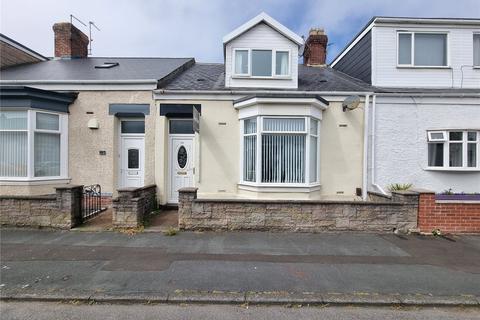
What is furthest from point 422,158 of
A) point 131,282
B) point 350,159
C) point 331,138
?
Result: point 131,282

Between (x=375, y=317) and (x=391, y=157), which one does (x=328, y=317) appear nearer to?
(x=375, y=317)

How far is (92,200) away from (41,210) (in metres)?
2.02

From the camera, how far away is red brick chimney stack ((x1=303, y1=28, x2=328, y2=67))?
48.8 feet

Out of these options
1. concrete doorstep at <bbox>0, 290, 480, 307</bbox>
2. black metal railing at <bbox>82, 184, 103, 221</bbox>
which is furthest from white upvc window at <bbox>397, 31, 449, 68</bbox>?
black metal railing at <bbox>82, 184, 103, 221</bbox>

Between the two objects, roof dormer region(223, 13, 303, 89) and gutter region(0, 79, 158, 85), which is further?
roof dormer region(223, 13, 303, 89)

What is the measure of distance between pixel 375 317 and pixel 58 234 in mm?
6713

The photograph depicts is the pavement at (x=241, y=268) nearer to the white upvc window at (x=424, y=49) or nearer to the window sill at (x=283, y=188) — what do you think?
the window sill at (x=283, y=188)

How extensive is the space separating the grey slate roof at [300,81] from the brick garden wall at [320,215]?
14.5 ft

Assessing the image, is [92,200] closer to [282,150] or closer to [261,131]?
[261,131]

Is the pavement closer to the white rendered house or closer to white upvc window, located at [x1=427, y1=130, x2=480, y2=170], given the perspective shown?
the white rendered house

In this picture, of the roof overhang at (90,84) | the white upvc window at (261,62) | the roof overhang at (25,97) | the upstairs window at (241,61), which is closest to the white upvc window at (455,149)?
the white upvc window at (261,62)

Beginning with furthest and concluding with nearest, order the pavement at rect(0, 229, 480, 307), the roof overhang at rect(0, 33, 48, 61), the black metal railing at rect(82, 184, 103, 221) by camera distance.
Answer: the roof overhang at rect(0, 33, 48, 61)
the black metal railing at rect(82, 184, 103, 221)
the pavement at rect(0, 229, 480, 307)

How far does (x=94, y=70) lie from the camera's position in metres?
11.5

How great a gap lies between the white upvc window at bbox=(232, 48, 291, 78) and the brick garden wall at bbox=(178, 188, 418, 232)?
16.6ft
